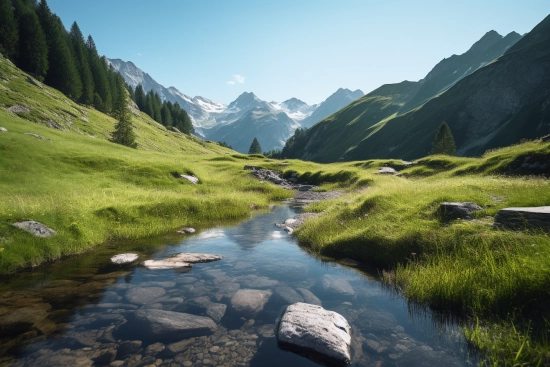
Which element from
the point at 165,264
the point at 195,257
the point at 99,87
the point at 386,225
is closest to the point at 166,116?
the point at 99,87

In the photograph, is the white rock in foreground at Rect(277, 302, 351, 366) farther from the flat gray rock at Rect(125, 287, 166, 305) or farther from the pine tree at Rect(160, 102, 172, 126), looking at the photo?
the pine tree at Rect(160, 102, 172, 126)

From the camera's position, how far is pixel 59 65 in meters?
89.5

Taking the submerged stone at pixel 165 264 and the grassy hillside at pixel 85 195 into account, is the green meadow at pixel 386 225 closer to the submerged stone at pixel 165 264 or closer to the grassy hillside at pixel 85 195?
the grassy hillside at pixel 85 195

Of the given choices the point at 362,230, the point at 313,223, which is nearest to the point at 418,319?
the point at 362,230

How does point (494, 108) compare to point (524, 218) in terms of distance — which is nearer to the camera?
point (524, 218)

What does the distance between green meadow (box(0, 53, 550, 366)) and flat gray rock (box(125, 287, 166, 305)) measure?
601 centimetres

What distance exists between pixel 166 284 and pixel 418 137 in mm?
175765

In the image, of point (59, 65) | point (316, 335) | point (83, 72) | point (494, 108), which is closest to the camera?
point (316, 335)

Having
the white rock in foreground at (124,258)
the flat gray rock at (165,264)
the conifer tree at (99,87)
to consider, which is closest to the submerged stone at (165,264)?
the flat gray rock at (165,264)

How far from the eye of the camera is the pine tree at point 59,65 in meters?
89.6

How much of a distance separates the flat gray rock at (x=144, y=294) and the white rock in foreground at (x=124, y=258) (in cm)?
335

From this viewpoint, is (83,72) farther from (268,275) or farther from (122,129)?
(268,275)

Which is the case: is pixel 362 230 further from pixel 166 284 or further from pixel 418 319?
pixel 166 284

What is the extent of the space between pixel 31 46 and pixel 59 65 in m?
8.10
